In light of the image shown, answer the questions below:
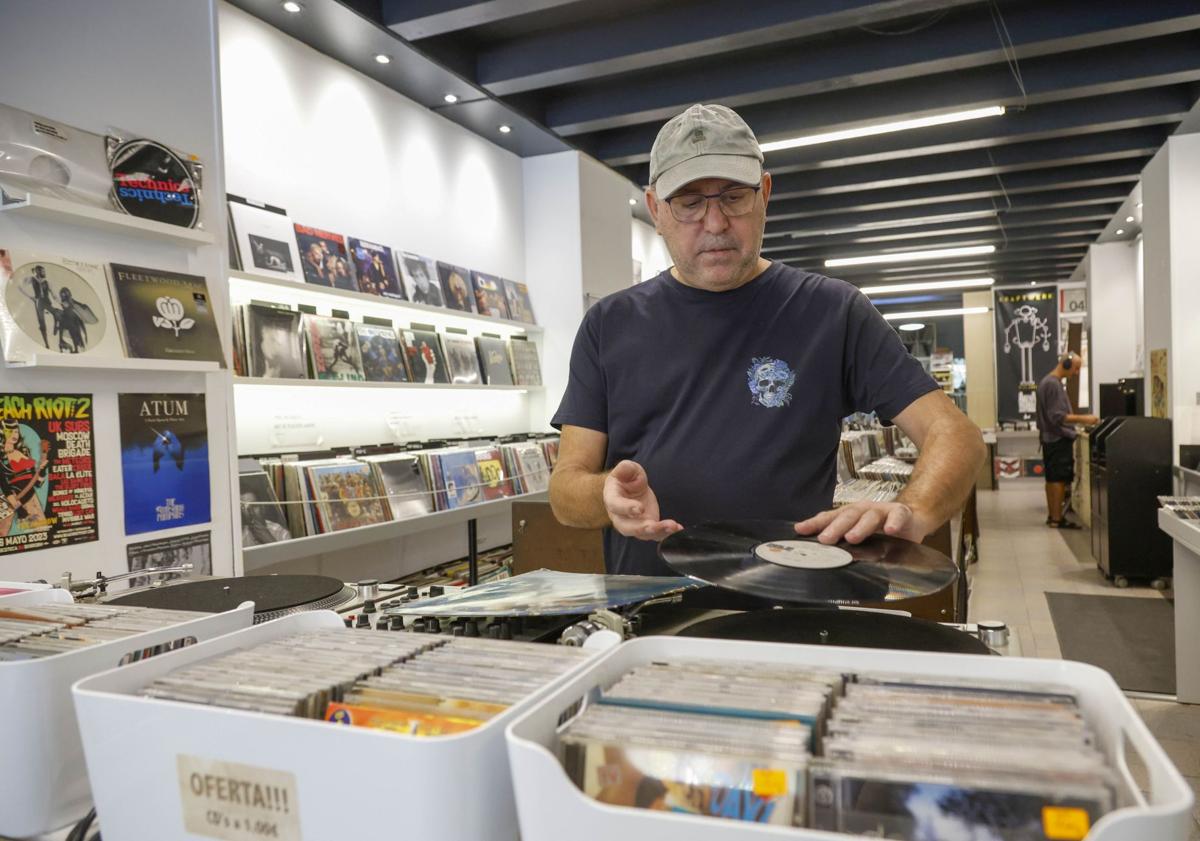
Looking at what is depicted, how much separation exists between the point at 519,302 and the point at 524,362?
394 millimetres

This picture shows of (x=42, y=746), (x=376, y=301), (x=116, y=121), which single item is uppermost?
(x=116, y=121)

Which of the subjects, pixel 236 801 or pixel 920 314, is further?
pixel 920 314

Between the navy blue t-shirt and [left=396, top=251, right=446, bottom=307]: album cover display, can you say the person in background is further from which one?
the navy blue t-shirt

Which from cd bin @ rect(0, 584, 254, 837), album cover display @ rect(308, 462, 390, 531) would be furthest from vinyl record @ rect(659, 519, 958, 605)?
album cover display @ rect(308, 462, 390, 531)

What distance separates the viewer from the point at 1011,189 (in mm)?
7188

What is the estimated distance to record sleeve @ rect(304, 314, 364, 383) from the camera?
11.8 ft

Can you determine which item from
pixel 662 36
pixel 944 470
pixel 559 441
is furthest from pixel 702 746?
pixel 662 36

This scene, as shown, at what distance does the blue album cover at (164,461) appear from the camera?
262 centimetres

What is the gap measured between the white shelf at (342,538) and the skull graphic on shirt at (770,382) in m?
2.25

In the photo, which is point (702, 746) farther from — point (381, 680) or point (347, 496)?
point (347, 496)

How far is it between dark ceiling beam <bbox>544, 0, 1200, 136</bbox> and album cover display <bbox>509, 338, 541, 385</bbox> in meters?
1.44

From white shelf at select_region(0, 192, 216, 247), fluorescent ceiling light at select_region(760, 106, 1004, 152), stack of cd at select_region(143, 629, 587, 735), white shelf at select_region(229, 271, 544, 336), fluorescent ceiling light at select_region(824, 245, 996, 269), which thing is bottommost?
stack of cd at select_region(143, 629, 587, 735)

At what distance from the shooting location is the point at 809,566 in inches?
36.8

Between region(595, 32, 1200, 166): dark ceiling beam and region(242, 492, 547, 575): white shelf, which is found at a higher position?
region(595, 32, 1200, 166): dark ceiling beam
